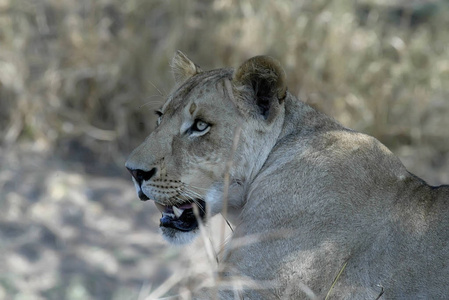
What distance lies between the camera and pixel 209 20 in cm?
733

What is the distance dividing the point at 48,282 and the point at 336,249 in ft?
12.1

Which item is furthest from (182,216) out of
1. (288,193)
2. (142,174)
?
(288,193)

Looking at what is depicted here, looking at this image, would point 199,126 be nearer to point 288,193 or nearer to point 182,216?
point 182,216

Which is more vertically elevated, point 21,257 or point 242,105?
point 242,105

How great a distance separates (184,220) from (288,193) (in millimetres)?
527

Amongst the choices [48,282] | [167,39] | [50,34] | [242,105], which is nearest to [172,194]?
[242,105]

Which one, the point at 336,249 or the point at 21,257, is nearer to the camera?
the point at 336,249

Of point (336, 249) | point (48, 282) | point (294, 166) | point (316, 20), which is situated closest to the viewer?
point (336, 249)

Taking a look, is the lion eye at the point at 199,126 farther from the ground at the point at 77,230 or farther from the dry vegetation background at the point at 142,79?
the dry vegetation background at the point at 142,79

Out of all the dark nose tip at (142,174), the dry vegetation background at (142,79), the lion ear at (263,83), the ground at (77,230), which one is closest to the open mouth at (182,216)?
the dark nose tip at (142,174)

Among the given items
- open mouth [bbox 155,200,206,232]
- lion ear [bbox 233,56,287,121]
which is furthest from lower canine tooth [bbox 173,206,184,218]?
lion ear [bbox 233,56,287,121]

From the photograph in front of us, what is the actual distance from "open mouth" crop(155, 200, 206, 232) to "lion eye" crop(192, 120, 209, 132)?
1.03ft

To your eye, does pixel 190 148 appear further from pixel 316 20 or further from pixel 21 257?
pixel 316 20

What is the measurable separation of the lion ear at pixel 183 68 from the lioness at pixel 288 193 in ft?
0.93
